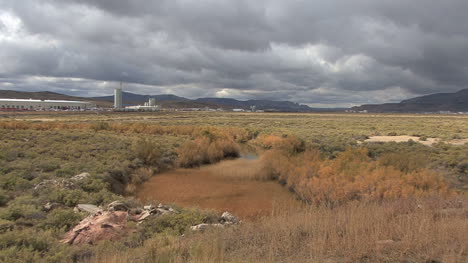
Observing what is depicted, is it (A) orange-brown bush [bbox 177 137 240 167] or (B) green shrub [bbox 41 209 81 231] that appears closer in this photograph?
(B) green shrub [bbox 41 209 81 231]

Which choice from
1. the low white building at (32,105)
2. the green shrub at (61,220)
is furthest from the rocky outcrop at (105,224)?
the low white building at (32,105)

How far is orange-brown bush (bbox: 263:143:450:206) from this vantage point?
11.3m

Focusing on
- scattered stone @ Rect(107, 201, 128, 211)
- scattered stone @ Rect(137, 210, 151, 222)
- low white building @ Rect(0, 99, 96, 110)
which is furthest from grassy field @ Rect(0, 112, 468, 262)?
low white building @ Rect(0, 99, 96, 110)

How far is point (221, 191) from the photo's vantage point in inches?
604

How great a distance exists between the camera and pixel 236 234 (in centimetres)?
636

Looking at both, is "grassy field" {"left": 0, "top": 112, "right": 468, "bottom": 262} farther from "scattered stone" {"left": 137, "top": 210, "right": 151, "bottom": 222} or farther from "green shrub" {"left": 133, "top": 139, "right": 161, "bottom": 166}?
"scattered stone" {"left": 137, "top": 210, "right": 151, "bottom": 222}

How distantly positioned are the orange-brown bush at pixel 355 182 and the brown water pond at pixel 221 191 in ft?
3.22

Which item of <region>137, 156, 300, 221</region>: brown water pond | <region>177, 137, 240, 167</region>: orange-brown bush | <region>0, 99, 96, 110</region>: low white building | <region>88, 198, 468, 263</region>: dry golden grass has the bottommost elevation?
<region>137, 156, 300, 221</region>: brown water pond

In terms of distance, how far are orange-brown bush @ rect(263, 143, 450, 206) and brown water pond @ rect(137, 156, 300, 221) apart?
0.98 metres

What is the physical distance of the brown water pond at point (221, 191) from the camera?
12708 mm

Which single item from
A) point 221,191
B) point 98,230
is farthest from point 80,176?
point 98,230

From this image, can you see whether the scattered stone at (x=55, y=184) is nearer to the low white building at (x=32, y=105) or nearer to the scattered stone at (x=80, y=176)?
the scattered stone at (x=80, y=176)

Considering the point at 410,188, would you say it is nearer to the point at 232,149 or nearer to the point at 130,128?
the point at 232,149

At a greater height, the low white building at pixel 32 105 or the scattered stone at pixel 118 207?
the low white building at pixel 32 105
